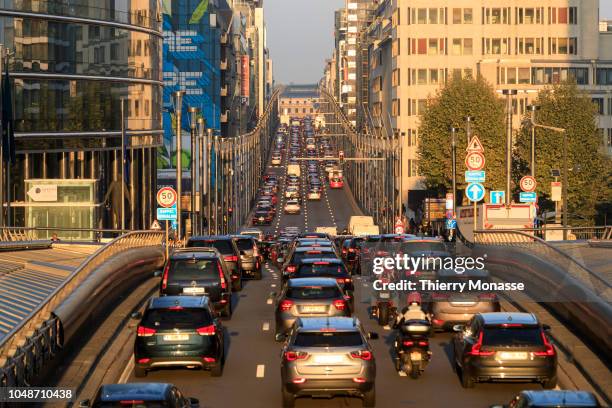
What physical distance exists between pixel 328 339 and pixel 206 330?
361 centimetres

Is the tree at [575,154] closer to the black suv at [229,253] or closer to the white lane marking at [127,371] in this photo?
the black suv at [229,253]

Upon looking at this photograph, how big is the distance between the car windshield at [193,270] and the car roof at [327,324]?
1039 centimetres

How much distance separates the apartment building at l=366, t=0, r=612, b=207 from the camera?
142250 mm

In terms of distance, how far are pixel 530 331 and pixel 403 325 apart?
110 inches

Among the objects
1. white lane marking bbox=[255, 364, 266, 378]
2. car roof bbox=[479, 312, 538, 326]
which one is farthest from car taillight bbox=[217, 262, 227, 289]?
car roof bbox=[479, 312, 538, 326]

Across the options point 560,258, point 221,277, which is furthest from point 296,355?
point 560,258

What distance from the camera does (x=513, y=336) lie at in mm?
22750

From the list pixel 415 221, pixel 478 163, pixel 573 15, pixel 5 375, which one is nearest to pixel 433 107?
pixel 415 221

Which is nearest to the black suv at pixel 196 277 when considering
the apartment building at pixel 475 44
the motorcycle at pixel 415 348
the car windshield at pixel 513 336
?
the motorcycle at pixel 415 348

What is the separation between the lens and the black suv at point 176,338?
24141mm

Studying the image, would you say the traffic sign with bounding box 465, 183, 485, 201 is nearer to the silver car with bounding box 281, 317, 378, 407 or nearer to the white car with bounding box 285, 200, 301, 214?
the silver car with bounding box 281, 317, 378, 407

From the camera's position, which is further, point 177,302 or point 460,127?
point 460,127

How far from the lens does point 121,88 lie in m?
85.8

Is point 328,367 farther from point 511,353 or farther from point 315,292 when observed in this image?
point 315,292
